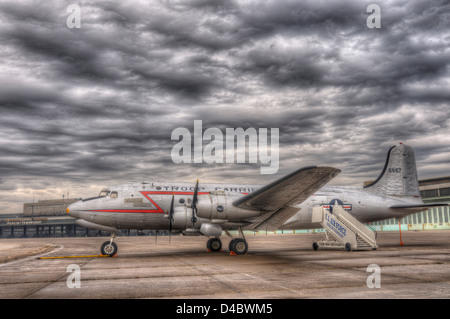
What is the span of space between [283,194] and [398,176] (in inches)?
540

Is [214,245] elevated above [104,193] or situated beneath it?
situated beneath

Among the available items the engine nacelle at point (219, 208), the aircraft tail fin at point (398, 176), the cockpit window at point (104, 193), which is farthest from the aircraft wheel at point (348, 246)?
the cockpit window at point (104, 193)

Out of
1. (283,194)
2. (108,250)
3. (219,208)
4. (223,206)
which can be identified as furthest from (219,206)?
(108,250)

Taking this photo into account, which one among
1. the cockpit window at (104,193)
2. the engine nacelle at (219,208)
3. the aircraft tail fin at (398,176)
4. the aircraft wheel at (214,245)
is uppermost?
the aircraft tail fin at (398,176)

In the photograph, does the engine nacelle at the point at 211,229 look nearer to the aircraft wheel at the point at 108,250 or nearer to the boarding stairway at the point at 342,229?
the aircraft wheel at the point at 108,250

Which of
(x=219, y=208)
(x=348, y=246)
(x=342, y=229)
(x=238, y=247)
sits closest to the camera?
(x=219, y=208)

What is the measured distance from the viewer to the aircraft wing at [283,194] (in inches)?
570

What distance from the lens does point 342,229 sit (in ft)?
67.5

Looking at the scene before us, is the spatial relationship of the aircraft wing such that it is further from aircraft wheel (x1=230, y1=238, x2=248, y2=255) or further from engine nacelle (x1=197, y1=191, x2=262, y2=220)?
aircraft wheel (x1=230, y1=238, x2=248, y2=255)

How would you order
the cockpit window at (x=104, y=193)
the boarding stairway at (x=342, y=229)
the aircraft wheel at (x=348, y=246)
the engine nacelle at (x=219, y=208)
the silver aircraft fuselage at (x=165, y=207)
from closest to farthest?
the engine nacelle at (x=219, y=208) → the silver aircraft fuselage at (x=165, y=207) → the cockpit window at (x=104, y=193) → the aircraft wheel at (x=348, y=246) → the boarding stairway at (x=342, y=229)

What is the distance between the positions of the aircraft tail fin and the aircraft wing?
10.2 m

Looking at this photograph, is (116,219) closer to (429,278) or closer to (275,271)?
(275,271)

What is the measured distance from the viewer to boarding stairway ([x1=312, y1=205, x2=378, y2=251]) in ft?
65.9

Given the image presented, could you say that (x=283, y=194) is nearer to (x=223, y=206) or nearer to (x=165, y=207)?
(x=223, y=206)
